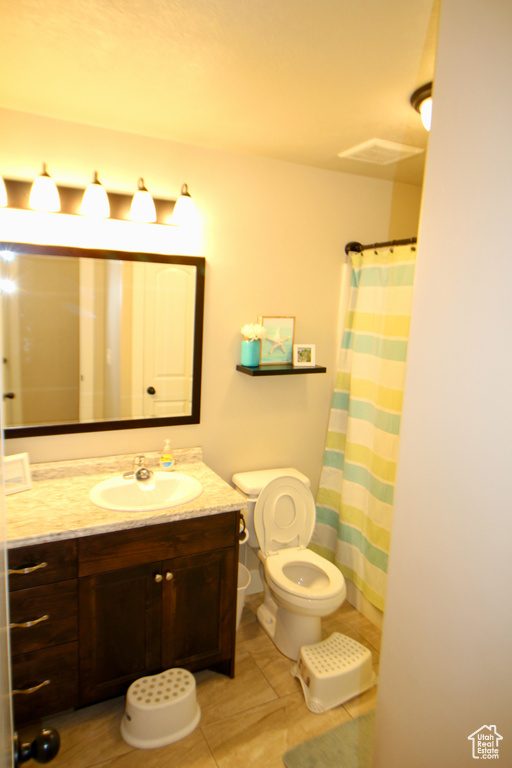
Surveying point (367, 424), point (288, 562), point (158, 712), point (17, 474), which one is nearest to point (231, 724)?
point (158, 712)

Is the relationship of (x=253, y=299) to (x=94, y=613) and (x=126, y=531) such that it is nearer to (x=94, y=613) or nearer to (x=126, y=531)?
(x=126, y=531)

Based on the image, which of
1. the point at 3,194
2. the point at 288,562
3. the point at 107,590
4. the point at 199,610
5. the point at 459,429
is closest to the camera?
the point at 459,429

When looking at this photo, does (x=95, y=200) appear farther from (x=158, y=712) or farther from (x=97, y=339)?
(x=158, y=712)

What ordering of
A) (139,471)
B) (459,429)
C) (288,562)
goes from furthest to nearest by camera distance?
(288,562)
(139,471)
(459,429)

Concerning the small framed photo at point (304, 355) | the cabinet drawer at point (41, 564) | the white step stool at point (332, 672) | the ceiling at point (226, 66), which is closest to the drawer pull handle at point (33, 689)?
the cabinet drawer at point (41, 564)

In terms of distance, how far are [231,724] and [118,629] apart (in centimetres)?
63

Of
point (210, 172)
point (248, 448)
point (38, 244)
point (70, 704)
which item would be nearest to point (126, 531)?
point (70, 704)

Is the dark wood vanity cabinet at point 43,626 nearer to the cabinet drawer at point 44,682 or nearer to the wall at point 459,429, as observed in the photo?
the cabinet drawer at point 44,682

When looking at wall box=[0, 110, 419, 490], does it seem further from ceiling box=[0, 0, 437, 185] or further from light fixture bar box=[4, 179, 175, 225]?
ceiling box=[0, 0, 437, 185]

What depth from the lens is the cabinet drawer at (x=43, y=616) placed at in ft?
5.71

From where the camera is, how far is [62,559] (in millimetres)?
1790

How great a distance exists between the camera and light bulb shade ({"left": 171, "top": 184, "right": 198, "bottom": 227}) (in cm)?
228

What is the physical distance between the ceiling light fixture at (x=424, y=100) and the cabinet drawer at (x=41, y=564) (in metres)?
1.99

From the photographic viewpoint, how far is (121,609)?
6.35 ft
